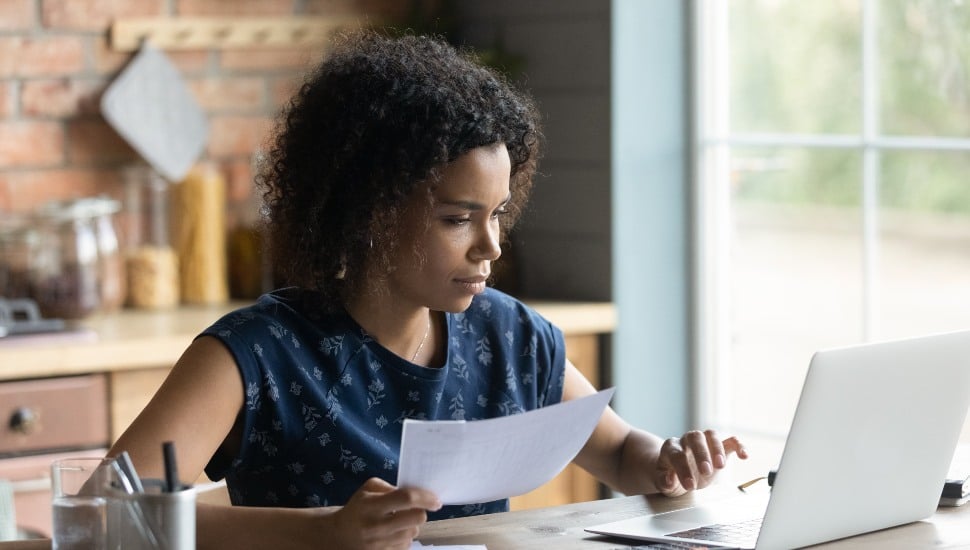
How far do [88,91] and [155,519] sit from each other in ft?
6.88

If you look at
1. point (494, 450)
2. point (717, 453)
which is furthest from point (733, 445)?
A: point (494, 450)

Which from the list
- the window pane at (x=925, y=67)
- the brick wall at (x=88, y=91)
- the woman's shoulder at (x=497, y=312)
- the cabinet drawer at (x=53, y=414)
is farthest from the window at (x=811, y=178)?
the cabinet drawer at (x=53, y=414)

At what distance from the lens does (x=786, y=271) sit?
327 cm

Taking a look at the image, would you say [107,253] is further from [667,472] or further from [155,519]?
[155,519]

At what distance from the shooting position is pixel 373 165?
1.82 metres

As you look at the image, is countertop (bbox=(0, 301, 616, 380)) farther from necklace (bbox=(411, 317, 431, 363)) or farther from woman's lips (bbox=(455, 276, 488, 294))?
woman's lips (bbox=(455, 276, 488, 294))

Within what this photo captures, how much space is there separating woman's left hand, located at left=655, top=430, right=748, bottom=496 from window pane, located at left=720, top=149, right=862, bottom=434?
1.25 m

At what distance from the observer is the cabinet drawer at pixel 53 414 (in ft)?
8.74

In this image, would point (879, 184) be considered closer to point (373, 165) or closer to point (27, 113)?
point (373, 165)

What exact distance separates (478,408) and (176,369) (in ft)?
1.52

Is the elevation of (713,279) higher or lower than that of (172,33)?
lower

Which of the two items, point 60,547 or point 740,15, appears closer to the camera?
point 60,547

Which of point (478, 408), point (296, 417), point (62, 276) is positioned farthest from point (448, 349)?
point (62, 276)

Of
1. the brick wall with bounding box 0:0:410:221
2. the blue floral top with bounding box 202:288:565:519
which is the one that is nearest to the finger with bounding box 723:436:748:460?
the blue floral top with bounding box 202:288:565:519
